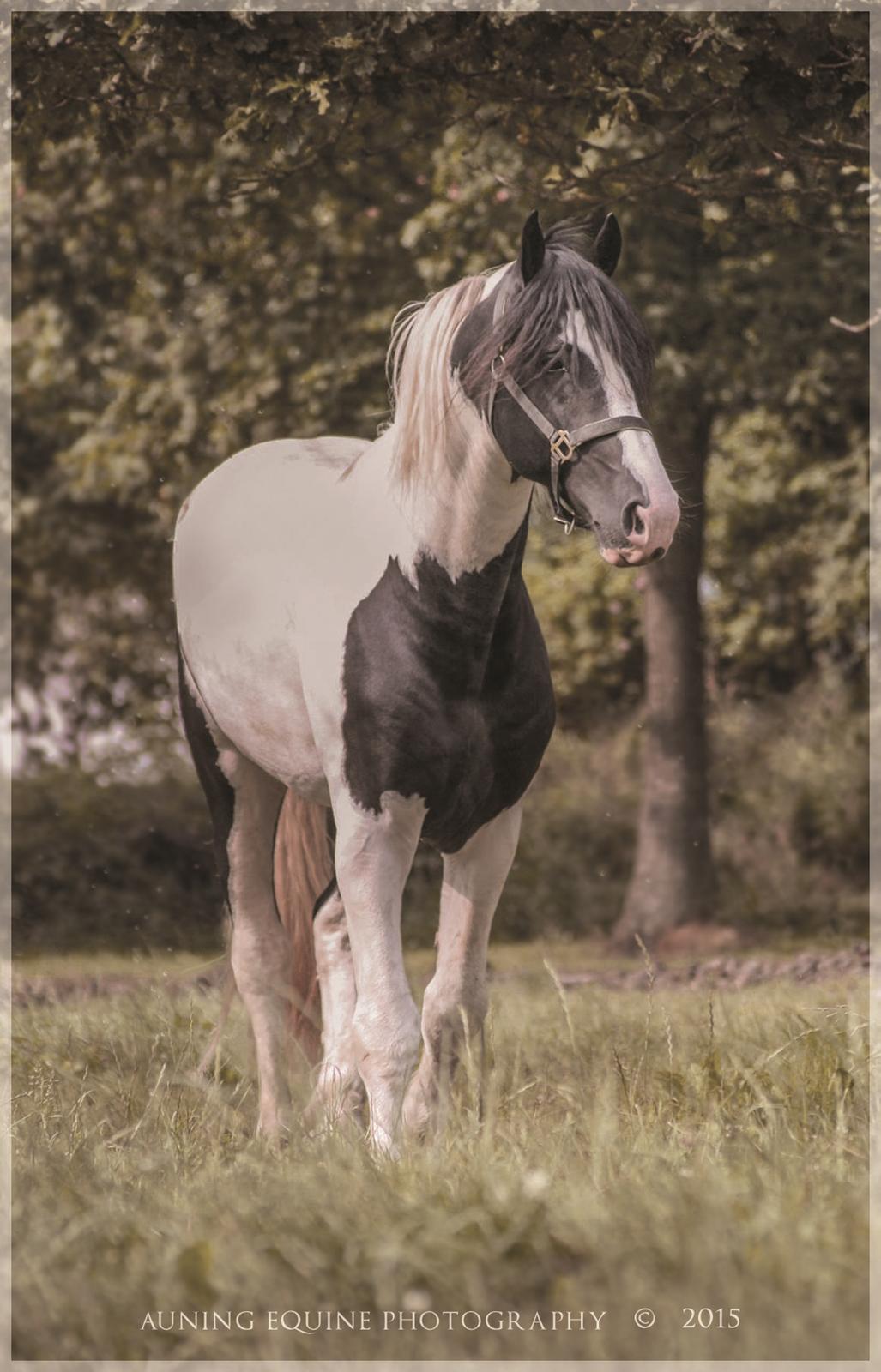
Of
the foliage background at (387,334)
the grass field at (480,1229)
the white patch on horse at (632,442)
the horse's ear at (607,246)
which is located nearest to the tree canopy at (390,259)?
the foliage background at (387,334)

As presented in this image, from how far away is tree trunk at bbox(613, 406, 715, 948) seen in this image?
1208 cm

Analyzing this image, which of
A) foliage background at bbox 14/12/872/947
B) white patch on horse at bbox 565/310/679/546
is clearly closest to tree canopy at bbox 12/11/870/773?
foliage background at bbox 14/12/872/947

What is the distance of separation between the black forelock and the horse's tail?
1942 mm

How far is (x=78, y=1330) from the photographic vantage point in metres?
2.91

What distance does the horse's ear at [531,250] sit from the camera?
3892mm

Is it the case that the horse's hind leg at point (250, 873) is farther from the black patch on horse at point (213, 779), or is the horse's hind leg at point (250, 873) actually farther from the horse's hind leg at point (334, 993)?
the horse's hind leg at point (334, 993)

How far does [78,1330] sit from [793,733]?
13.7 metres

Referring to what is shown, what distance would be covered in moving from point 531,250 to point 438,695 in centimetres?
119

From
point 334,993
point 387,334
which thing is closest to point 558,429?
point 334,993

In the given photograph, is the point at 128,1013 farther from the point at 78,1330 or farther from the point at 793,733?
the point at 793,733

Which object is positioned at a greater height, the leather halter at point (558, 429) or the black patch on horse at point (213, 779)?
the leather halter at point (558, 429)

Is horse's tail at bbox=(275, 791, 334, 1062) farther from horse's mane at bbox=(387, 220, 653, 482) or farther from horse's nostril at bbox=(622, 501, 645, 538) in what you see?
horse's nostril at bbox=(622, 501, 645, 538)

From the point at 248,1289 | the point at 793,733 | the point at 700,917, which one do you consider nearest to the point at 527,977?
the point at 700,917

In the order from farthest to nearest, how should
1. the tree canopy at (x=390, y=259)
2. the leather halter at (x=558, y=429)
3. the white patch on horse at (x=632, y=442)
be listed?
the tree canopy at (x=390, y=259) → the leather halter at (x=558, y=429) → the white patch on horse at (x=632, y=442)
